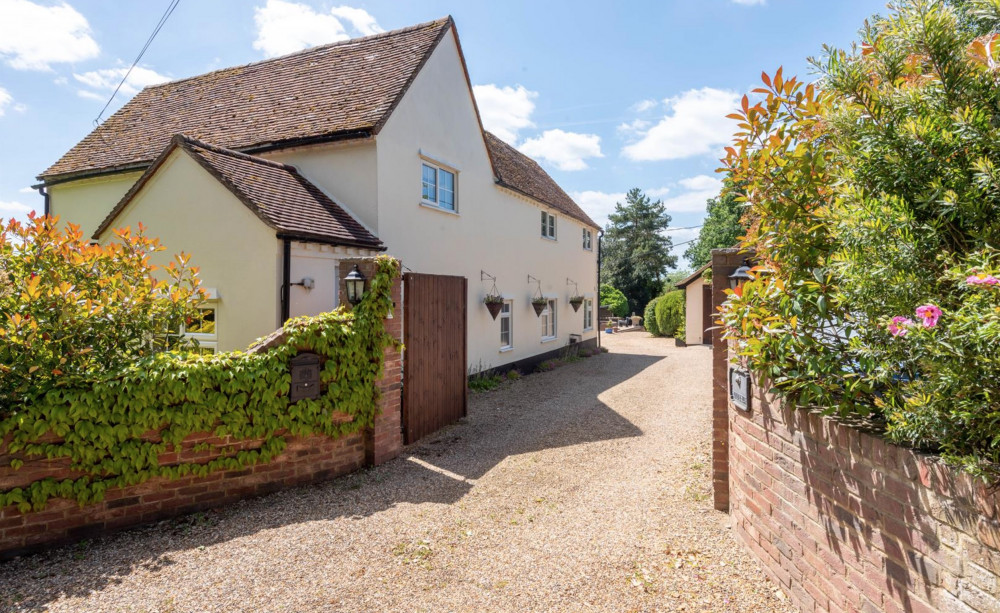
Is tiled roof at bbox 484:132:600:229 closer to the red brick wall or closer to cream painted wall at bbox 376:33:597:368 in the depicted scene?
cream painted wall at bbox 376:33:597:368

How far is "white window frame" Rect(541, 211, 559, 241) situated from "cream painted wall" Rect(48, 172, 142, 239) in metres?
12.0

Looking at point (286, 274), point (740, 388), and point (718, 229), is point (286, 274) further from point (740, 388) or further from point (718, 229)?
point (718, 229)

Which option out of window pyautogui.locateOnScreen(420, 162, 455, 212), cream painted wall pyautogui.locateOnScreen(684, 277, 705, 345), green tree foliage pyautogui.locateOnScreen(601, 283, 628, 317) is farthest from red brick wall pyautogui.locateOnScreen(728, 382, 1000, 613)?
green tree foliage pyautogui.locateOnScreen(601, 283, 628, 317)

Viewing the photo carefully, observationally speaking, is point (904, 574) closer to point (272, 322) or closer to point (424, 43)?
point (272, 322)

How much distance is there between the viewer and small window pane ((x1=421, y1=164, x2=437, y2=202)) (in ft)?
38.2

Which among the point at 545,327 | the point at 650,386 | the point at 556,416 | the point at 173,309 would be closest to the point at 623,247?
the point at 545,327

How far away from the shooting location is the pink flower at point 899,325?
2.09 meters

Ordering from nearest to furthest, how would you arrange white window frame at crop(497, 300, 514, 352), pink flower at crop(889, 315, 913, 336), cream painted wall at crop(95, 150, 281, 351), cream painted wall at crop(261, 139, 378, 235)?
1. pink flower at crop(889, 315, 913, 336)
2. cream painted wall at crop(95, 150, 281, 351)
3. cream painted wall at crop(261, 139, 378, 235)
4. white window frame at crop(497, 300, 514, 352)

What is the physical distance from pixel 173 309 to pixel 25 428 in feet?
5.78

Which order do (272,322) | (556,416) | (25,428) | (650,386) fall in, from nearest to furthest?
(25,428)
(272,322)
(556,416)
(650,386)

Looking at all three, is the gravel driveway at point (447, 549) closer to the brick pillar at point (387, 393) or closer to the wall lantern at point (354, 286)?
the brick pillar at point (387, 393)

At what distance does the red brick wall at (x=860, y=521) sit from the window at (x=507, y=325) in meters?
10.8

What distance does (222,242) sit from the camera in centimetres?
876

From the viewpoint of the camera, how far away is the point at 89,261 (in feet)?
17.4
